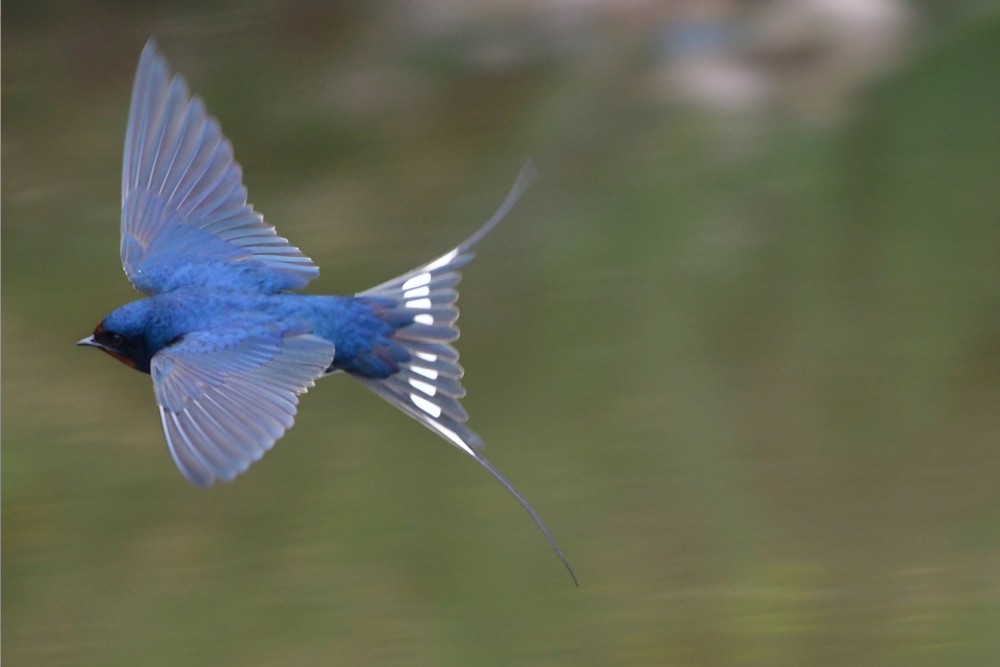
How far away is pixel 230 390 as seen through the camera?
1.78 meters

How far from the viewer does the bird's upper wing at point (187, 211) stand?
2125 millimetres

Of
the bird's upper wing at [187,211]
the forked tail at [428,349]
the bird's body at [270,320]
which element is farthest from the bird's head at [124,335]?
the forked tail at [428,349]

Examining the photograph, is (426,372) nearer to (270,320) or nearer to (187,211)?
(270,320)

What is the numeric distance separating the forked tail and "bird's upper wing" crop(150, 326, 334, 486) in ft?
0.66

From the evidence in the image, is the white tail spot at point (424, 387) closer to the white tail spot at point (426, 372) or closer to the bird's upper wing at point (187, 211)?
the white tail spot at point (426, 372)

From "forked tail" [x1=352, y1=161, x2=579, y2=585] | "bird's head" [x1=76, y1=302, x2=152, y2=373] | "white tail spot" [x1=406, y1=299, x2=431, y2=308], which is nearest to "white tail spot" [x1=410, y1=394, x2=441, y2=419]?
"forked tail" [x1=352, y1=161, x2=579, y2=585]

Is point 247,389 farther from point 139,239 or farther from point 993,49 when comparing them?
point 993,49

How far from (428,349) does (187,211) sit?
40 cm

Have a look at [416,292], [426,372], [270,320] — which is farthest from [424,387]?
[270,320]

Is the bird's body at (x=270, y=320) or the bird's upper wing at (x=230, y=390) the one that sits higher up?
the bird's body at (x=270, y=320)

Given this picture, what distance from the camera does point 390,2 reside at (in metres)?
4.66

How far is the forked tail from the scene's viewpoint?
2.07 m

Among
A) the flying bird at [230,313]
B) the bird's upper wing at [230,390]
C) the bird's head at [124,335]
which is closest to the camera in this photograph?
the bird's upper wing at [230,390]

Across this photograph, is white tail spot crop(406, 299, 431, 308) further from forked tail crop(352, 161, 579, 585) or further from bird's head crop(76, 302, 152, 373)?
bird's head crop(76, 302, 152, 373)
